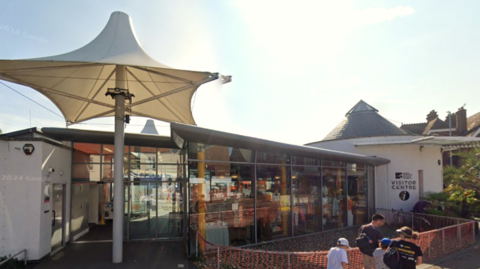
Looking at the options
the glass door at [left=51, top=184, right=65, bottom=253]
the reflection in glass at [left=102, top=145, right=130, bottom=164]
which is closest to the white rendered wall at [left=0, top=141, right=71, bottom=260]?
the glass door at [left=51, top=184, right=65, bottom=253]

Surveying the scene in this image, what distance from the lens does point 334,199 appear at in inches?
549

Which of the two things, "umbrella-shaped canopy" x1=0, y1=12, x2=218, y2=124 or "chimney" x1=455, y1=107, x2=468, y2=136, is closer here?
"umbrella-shaped canopy" x1=0, y1=12, x2=218, y2=124

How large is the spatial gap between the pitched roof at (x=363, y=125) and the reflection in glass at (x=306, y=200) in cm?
829

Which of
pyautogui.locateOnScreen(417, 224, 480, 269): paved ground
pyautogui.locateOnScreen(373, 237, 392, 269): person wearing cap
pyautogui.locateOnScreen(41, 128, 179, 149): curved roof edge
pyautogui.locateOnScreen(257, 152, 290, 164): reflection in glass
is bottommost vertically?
pyautogui.locateOnScreen(417, 224, 480, 269): paved ground

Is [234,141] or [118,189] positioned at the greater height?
[234,141]

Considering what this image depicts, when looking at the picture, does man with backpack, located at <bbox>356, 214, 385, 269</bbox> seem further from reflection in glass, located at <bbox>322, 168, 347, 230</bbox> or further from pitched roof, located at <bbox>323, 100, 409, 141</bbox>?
pitched roof, located at <bbox>323, 100, 409, 141</bbox>

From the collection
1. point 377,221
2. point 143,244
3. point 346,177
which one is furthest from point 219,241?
point 346,177

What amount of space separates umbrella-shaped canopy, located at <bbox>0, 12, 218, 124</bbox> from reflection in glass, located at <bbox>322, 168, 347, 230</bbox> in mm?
6648

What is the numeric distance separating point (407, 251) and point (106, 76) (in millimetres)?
10422

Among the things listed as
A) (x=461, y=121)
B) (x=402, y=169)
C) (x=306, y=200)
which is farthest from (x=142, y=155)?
(x=461, y=121)

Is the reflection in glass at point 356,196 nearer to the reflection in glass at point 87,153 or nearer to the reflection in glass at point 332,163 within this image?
the reflection in glass at point 332,163

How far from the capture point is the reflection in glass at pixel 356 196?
14.8 meters

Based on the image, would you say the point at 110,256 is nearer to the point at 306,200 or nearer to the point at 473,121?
the point at 306,200

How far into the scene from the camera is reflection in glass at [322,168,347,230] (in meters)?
13.5
